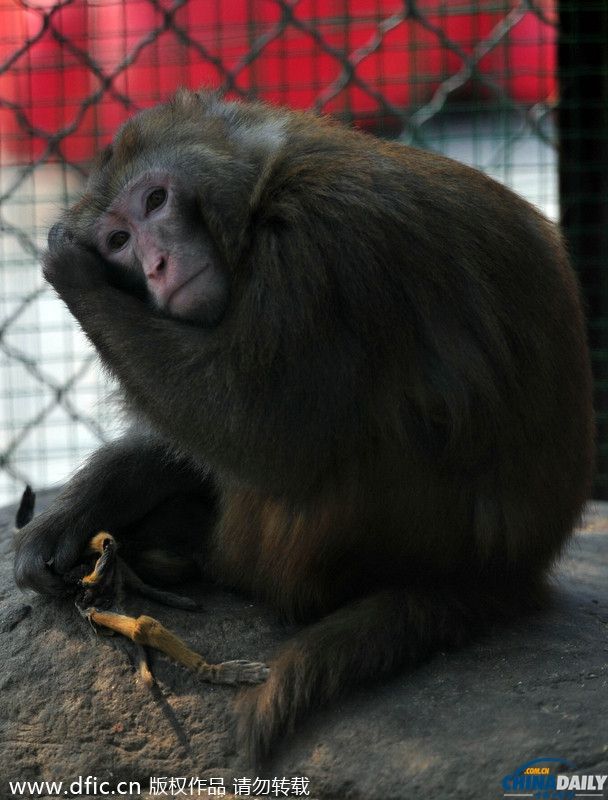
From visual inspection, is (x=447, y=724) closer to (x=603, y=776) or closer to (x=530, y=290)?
(x=603, y=776)

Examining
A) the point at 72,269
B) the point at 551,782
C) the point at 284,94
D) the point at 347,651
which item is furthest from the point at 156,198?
the point at 284,94

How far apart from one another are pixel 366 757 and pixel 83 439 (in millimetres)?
5029

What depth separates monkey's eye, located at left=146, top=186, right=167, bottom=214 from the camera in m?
3.44

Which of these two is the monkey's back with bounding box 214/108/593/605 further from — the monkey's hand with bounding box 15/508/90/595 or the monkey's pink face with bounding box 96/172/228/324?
the monkey's hand with bounding box 15/508/90/595

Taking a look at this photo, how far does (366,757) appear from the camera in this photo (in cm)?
287

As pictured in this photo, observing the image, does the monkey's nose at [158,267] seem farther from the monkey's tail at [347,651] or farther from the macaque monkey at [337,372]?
the monkey's tail at [347,651]

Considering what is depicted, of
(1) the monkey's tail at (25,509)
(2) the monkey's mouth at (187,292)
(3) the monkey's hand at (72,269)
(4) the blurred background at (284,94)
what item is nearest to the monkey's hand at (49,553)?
(1) the monkey's tail at (25,509)

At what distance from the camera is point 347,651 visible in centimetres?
312

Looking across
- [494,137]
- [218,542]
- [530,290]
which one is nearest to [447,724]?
[218,542]

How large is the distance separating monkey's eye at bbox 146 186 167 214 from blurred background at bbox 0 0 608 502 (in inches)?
122

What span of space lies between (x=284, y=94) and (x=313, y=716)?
15.9 ft

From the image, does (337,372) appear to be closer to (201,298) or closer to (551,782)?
(201,298)

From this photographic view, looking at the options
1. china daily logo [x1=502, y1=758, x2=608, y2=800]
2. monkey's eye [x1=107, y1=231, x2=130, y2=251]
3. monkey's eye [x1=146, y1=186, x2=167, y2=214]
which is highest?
monkey's eye [x1=146, y1=186, x2=167, y2=214]

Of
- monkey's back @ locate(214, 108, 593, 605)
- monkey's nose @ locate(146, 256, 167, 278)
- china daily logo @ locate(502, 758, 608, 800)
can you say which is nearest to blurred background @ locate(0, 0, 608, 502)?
monkey's back @ locate(214, 108, 593, 605)
